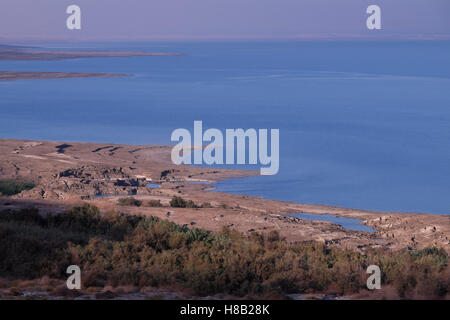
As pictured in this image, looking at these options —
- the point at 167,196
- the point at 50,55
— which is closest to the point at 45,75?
the point at 167,196

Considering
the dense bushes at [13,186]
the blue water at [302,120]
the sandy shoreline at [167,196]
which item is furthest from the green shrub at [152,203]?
the blue water at [302,120]

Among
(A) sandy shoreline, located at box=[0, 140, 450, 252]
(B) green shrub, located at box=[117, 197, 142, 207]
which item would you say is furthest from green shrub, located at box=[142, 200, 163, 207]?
(A) sandy shoreline, located at box=[0, 140, 450, 252]

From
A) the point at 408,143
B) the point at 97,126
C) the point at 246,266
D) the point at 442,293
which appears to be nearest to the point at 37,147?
the point at 97,126

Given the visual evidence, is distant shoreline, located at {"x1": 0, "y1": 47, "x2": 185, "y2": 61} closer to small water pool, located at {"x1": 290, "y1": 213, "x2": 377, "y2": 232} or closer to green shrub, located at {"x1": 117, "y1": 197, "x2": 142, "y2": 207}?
green shrub, located at {"x1": 117, "y1": 197, "x2": 142, "y2": 207}

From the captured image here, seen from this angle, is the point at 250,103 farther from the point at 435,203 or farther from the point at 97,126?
the point at 435,203

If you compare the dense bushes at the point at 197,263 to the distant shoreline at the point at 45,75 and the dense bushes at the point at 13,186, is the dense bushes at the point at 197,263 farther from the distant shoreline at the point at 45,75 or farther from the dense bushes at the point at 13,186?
the distant shoreline at the point at 45,75
